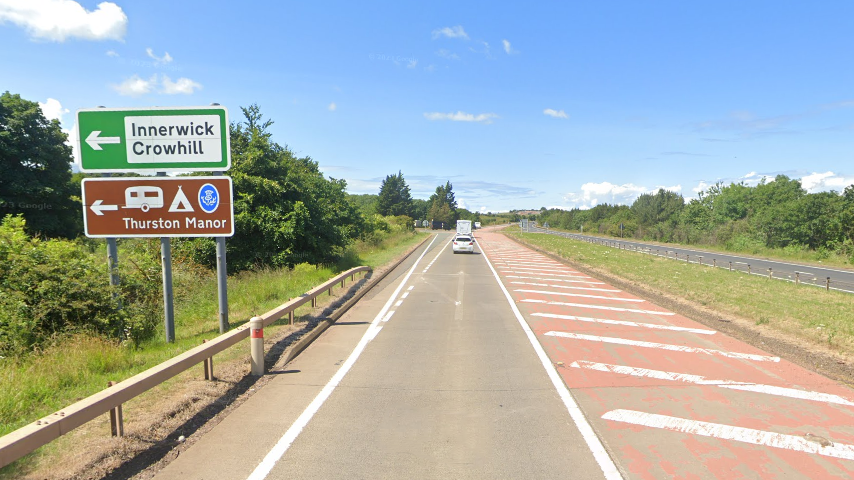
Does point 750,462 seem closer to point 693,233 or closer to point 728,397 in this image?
point 728,397

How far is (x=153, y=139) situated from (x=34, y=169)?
31.7 m

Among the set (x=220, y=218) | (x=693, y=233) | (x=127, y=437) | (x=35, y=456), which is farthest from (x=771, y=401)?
(x=693, y=233)

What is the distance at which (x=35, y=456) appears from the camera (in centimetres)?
436

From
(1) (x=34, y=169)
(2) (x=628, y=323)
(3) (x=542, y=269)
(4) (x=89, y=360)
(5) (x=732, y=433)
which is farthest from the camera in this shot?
(1) (x=34, y=169)

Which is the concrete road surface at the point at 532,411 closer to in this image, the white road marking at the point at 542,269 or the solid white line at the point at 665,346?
the solid white line at the point at 665,346

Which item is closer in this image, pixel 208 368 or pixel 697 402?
pixel 697 402

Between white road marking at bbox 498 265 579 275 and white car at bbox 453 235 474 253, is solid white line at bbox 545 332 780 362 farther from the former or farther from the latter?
white car at bbox 453 235 474 253

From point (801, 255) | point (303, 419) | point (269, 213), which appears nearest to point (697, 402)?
point (303, 419)

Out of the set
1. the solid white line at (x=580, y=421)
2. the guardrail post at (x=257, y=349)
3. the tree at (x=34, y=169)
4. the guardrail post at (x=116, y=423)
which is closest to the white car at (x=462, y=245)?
the tree at (x=34, y=169)

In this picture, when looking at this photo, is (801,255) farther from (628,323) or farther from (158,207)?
(158,207)

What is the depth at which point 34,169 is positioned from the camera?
109ft

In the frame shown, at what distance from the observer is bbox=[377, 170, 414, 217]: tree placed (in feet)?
354

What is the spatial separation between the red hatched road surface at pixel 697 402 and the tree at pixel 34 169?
35217 mm

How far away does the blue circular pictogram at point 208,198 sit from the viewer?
9891mm
